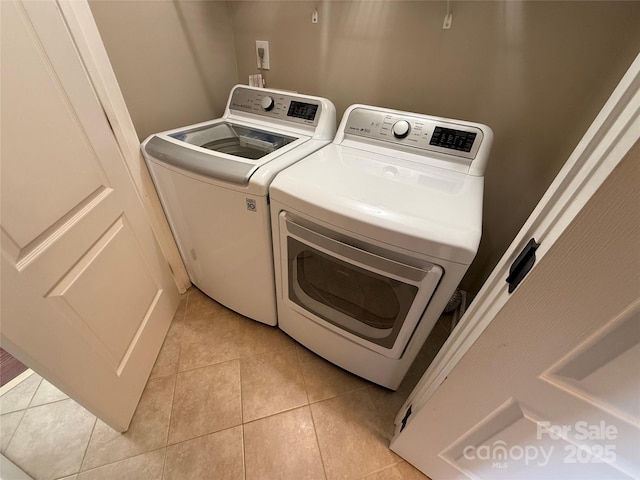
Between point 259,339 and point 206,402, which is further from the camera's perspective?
point 259,339

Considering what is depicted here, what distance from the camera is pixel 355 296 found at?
0.95 metres

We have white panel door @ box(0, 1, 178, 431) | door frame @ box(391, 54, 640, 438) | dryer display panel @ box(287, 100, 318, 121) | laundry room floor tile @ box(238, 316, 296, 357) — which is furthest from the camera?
laundry room floor tile @ box(238, 316, 296, 357)

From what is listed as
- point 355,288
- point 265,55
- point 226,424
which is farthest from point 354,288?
point 265,55

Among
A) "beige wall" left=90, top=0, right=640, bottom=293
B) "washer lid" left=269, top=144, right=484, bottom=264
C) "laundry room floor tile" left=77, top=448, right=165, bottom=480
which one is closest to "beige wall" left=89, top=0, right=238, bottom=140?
"beige wall" left=90, top=0, right=640, bottom=293

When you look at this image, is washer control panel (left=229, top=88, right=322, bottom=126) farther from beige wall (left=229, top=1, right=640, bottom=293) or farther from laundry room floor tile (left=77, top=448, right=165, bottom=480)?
laundry room floor tile (left=77, top=448, right=165, bottom=480)

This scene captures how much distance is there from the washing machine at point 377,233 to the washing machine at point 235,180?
0.08 metres

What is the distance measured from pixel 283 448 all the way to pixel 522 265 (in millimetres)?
1080

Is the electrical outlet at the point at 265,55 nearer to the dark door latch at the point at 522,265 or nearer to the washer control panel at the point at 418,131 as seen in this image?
the washer control panel at the point at 418,131

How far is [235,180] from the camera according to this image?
2.85ft

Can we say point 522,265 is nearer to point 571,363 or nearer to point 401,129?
point 571,363

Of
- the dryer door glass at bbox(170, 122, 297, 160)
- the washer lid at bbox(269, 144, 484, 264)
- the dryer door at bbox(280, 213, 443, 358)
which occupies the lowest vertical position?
the dryer door at bbox(280, 213, 443, 358)

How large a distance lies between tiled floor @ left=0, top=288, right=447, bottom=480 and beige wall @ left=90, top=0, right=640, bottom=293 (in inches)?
38.8

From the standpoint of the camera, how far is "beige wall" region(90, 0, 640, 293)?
35.5 inches

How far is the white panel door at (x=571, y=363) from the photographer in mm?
323
